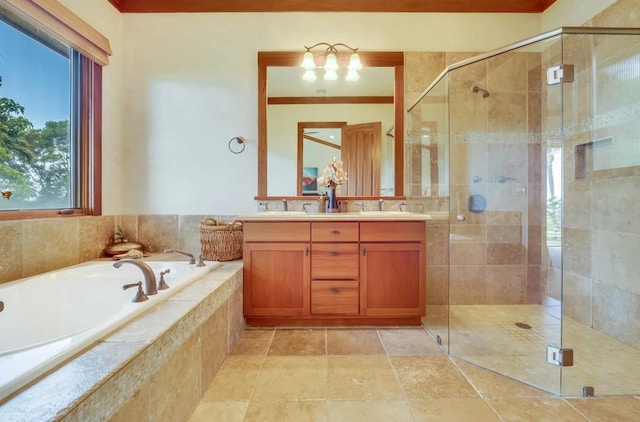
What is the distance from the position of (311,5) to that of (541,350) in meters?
3.07

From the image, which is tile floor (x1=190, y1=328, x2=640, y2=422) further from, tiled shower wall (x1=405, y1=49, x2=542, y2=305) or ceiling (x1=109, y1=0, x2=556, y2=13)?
ceiling (x1=109, y1=0, x2=556, y2=13)

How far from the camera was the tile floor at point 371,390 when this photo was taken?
120 cm

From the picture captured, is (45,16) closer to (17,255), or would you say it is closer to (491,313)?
(17,255)

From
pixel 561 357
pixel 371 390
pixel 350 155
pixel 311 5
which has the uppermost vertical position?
pixel 311 5

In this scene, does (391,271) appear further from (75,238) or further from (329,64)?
(75,238)

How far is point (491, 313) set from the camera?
2182mm

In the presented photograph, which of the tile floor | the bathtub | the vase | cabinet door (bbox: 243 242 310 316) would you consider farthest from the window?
the vase

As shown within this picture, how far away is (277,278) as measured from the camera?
196 centimetres

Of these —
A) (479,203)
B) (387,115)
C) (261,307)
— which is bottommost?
(261,307)

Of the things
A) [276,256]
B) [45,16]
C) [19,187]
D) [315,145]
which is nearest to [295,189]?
[315,145]

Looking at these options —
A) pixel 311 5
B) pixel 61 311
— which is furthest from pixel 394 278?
pixel 311 5

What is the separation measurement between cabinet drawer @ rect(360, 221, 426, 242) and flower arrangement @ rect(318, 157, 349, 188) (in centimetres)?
50

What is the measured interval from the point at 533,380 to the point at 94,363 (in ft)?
6.24

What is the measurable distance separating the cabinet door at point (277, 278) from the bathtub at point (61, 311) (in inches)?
10.8
